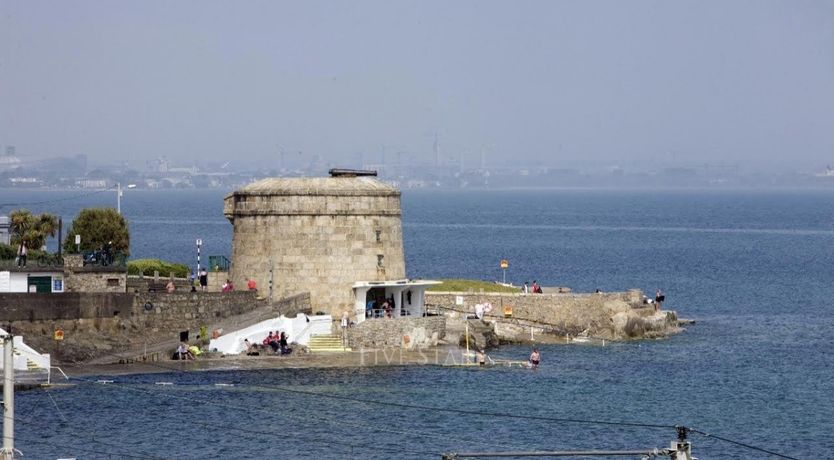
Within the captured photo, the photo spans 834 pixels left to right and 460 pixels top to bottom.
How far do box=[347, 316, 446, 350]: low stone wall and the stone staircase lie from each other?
47 cm

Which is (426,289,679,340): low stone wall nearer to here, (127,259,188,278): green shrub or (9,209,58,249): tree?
(127,259,188,278): green shrub

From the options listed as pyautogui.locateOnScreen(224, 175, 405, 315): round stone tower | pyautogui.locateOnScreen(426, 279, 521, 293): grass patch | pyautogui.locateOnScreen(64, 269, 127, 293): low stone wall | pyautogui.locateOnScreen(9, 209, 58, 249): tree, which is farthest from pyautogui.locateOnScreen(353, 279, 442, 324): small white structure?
pyautogui.locateOnScreen(9, 209, 58, 249): tree

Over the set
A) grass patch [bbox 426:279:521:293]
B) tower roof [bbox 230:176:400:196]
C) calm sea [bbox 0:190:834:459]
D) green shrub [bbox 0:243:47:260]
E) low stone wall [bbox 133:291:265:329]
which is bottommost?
calm sea [bbox 0:190:834:459]

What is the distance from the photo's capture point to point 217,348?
206 ft

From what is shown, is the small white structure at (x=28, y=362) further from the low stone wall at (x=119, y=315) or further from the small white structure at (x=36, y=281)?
the small white structure at (x=36, y=281)

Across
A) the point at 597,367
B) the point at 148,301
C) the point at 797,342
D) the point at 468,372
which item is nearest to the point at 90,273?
the point at 148,301

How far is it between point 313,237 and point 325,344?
5.33 metres

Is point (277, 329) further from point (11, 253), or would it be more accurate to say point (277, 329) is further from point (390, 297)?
point (11, 253)

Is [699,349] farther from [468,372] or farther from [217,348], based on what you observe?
[217,348]

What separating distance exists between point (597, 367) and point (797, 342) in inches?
564

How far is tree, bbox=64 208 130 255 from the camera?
8856cm

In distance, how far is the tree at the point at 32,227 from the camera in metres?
82.6

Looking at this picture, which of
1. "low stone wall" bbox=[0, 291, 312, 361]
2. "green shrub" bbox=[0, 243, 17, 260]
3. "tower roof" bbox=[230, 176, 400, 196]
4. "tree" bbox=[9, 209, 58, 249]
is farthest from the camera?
"tree" bbox=[9, 209, 58, 249]

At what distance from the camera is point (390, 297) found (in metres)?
69.8
